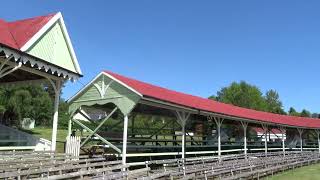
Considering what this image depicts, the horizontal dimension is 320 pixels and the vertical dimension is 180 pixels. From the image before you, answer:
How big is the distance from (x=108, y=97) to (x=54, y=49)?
342 cm

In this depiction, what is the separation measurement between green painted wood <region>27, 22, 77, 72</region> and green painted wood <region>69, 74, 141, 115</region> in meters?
2.26

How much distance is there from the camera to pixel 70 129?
1766cm

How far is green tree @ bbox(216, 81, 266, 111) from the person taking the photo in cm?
10556

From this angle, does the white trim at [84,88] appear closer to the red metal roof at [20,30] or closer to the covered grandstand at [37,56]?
the covered grandstand at [37,56]

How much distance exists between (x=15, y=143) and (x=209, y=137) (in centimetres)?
1500

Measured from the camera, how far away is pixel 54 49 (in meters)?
14.3

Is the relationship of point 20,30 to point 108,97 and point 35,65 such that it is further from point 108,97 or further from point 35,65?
point 108,97

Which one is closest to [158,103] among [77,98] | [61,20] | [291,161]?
[77,98]

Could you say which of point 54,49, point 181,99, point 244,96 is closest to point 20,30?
point 54,49

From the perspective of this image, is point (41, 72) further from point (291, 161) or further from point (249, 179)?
point (291, 161)

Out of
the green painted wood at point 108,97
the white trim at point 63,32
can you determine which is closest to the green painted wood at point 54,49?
the white trim at point 63,32

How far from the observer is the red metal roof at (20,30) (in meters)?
12.5

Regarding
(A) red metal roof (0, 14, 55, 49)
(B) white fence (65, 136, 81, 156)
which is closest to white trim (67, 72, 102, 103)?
(B) white fence (65, 136, 81, 156)

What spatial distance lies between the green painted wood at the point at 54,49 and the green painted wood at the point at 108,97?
7.41ft
